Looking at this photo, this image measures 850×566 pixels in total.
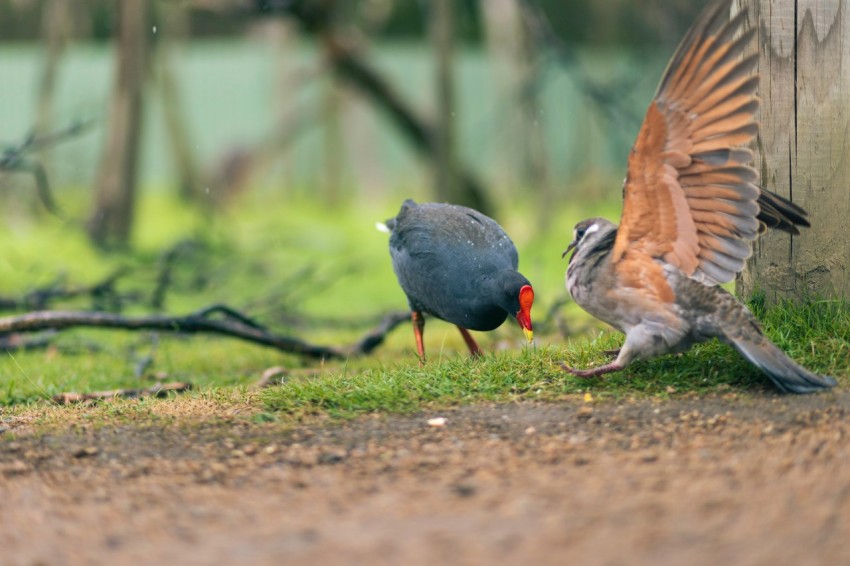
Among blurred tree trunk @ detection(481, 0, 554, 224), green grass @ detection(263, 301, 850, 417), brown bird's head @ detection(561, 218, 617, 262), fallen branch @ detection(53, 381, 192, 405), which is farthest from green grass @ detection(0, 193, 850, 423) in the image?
blurred tree trunk @ detection(481, 0, 554, 224)

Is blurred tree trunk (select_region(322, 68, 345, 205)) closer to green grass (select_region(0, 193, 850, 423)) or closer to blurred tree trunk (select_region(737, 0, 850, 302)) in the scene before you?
green grass (select_region(0, 193, 850, 423))

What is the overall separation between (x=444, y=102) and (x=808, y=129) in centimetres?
646

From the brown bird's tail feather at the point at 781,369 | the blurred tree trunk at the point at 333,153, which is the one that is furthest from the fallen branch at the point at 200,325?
the blurred tree trunk at the point at 333,153

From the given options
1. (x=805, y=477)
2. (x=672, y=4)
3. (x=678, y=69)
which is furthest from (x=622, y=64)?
(x=805, y=477)

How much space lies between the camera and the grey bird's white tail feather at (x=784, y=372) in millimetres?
3941

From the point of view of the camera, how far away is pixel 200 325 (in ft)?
19.5

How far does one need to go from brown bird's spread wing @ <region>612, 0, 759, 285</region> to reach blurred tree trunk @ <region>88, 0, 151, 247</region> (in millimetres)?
8083

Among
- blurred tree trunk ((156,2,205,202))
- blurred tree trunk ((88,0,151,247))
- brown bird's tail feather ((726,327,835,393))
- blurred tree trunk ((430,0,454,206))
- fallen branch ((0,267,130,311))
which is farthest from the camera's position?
blurred tree trunk ((156,2,205,202))

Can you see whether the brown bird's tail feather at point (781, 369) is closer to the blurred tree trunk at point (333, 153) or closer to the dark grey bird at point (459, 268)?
the dark grey bird at point (459, 268)

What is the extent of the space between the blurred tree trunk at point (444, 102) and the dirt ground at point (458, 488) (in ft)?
22.9

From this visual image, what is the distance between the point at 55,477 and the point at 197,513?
718 mm

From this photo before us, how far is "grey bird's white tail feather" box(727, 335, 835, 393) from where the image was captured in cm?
394

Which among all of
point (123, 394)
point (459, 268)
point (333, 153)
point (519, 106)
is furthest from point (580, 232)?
point (333, 153)

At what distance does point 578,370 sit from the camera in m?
4.32
